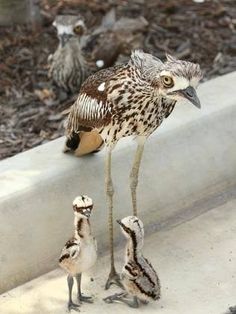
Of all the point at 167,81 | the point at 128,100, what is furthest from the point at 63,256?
the point at 167,81

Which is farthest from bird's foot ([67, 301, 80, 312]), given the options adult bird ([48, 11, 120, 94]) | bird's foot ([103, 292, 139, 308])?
adult bird ([48, 11, 120, 94])

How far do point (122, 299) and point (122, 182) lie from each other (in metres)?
0.87

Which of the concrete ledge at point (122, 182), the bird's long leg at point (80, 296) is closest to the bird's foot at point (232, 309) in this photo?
the bird's long leg at point (80, 296)

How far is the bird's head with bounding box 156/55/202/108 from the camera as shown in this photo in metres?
4.82

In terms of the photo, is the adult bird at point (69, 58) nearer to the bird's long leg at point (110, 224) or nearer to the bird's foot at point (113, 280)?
the bird's long leg at point (110, 224)

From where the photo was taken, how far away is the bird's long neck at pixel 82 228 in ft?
16.9

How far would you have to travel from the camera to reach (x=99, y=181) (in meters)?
5.92

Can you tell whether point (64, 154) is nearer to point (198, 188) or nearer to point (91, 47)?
point (198, 188)

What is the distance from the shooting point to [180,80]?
190 inches

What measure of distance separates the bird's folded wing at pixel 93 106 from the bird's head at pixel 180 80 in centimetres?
41

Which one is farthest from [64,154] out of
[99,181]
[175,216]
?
[175,216]

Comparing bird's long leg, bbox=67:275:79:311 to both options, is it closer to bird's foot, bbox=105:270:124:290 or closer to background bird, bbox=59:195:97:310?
background bird, bbox=59:195:97:310

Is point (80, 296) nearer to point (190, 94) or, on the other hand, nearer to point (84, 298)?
point (84, 298)

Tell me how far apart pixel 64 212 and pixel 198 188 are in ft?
3.57
